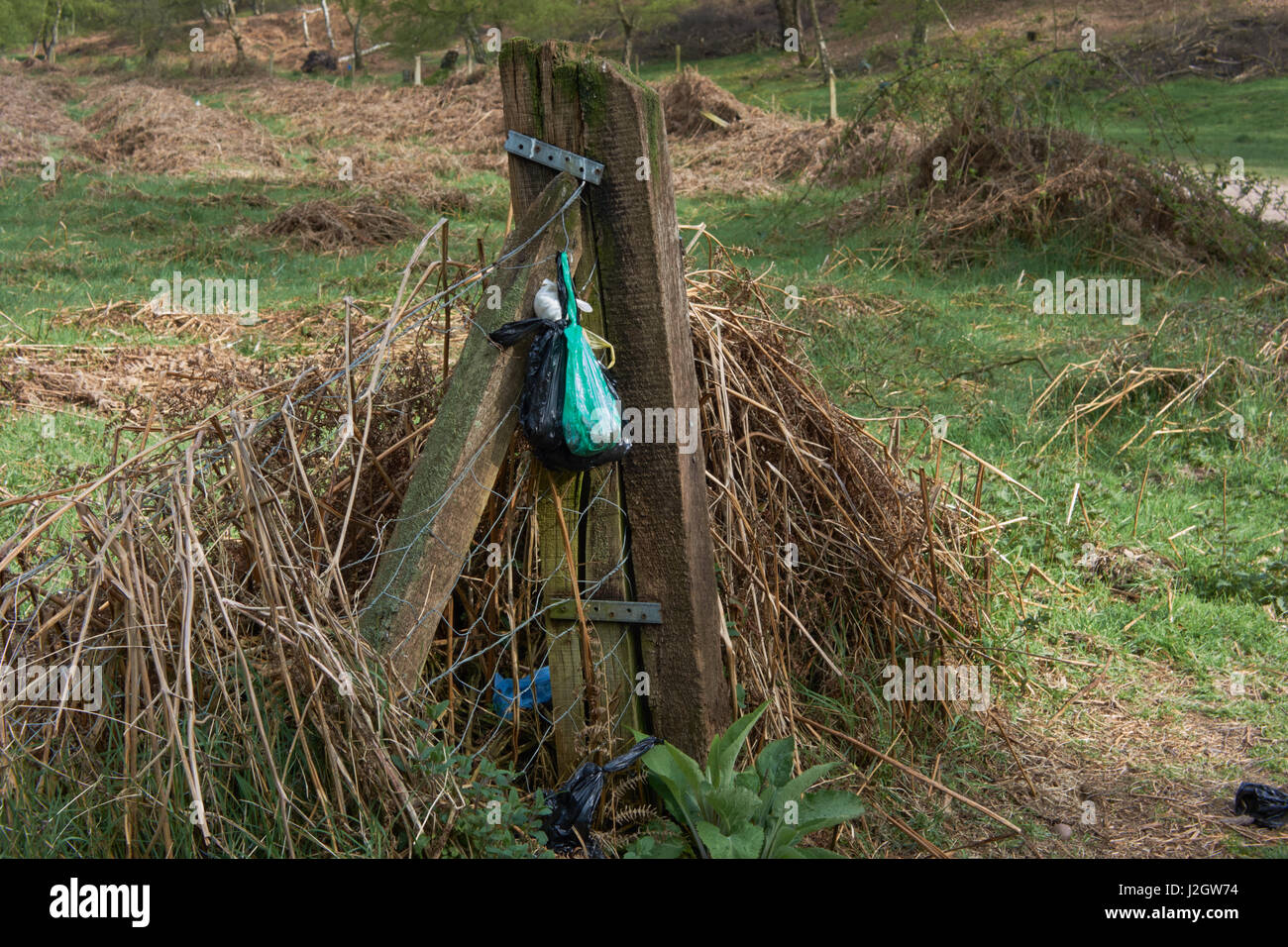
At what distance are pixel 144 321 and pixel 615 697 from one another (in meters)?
6.69

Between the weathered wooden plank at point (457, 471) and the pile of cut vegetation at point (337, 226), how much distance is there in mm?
9153

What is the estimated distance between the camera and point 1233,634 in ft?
16.2

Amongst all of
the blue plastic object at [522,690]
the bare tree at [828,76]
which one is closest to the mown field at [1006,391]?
the blue plastic object at [522,690]

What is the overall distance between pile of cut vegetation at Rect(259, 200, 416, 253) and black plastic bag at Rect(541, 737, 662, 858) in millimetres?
9448

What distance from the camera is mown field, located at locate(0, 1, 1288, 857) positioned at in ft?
13.1

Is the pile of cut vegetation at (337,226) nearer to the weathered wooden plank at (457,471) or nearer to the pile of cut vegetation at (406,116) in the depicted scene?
the pile of cut vegetation at (406,116)

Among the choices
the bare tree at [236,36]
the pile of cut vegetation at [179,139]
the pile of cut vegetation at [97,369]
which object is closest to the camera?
the pile of cut vegetation at [97,369]

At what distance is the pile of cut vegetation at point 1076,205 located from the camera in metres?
10.5

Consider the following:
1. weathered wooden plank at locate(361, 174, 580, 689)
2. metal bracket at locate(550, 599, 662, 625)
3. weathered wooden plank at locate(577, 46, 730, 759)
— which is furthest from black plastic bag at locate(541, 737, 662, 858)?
weathered wooden plank at locate(361, 174, 580, 689)

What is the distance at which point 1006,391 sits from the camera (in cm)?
748

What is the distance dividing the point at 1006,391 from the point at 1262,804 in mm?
4104

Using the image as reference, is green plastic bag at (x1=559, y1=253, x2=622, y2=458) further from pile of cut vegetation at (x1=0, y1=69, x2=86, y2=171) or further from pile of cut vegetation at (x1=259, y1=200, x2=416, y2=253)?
pile of cut vegetation at (x1=0, y1=69, x2=86, y2=171)

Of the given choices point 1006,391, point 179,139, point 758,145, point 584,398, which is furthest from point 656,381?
point 179,139

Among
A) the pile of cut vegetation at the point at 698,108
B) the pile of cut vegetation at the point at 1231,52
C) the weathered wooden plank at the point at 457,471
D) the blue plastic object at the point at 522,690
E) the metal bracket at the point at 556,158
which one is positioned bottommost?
the blue plastic object at the point at 522,690
